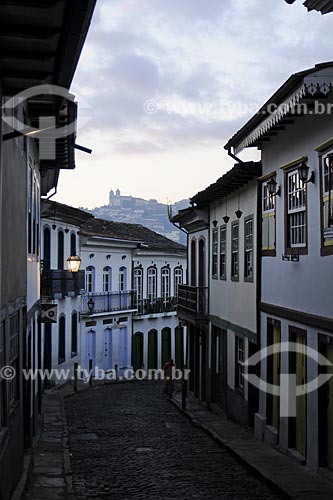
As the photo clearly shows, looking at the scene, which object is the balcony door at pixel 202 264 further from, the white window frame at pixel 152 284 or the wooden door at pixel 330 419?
the white window frame at pixel 152 284

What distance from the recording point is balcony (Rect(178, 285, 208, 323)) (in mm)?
24047

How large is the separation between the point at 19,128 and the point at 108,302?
93.9ft

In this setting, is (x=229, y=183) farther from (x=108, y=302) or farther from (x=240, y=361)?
(x=108, y=302)

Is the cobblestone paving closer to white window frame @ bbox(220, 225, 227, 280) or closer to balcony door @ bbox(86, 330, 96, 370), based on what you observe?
white window frame @ bbox(220, 225, 227, 280)

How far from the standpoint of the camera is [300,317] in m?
13.2

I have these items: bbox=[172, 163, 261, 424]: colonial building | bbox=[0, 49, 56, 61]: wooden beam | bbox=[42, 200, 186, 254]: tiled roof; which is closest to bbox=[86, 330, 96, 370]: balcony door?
bbox=[42, 200, 186, 254]: tiled roof

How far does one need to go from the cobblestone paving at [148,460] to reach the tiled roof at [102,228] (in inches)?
273

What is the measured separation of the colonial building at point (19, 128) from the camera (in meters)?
6.27

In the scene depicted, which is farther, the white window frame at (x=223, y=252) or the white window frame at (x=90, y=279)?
the white window frame at (x=90, y=279)

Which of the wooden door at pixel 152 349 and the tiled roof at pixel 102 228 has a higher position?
the tiled roof at pixel 102 228

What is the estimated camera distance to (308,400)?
12.8m

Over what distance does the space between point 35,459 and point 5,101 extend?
7973mm

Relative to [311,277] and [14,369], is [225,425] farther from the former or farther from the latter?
[14,369]

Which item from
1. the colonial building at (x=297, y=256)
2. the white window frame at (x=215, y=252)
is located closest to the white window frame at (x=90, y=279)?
the white window frame at (x=215, y=252)
